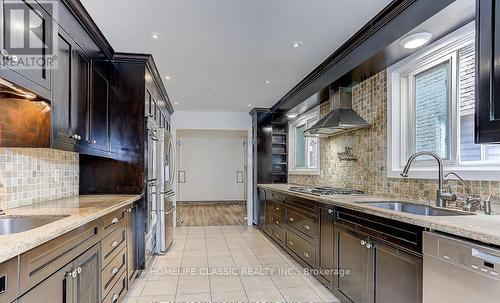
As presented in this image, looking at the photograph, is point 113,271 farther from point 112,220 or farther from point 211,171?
point 211,171

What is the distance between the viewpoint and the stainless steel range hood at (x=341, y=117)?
327 centimetres

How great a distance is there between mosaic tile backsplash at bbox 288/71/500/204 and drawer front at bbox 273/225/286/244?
1.02 metres

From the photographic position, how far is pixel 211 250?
4305mm

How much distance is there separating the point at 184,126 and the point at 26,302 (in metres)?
5.39

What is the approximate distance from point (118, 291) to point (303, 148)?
3.97m

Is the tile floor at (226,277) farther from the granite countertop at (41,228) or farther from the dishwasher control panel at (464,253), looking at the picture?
the dishwasher control panel at (464,253)

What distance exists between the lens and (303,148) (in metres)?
5.56

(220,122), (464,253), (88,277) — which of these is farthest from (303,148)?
(88,277)

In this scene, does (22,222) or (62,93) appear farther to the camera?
(62,93)

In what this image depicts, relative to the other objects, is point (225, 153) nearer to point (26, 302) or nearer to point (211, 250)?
point (211, 250)

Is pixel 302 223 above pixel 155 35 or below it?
below

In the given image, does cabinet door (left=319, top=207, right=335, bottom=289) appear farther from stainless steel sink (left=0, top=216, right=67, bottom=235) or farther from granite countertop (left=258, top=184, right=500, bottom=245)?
stainless steel sink (left=0, top=216, right=67, bottom=235)

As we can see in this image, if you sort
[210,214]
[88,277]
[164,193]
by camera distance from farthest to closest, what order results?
[210,214]
[164,193]
[88,277]

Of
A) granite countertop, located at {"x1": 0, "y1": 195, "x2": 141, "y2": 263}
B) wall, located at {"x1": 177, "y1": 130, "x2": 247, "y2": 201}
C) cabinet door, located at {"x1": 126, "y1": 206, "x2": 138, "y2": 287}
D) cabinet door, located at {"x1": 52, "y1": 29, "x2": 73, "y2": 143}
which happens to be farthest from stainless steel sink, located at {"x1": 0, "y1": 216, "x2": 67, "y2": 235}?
wall, located at {"x1": 177, "y1": 130, "x2": 247, "y2": 201}
